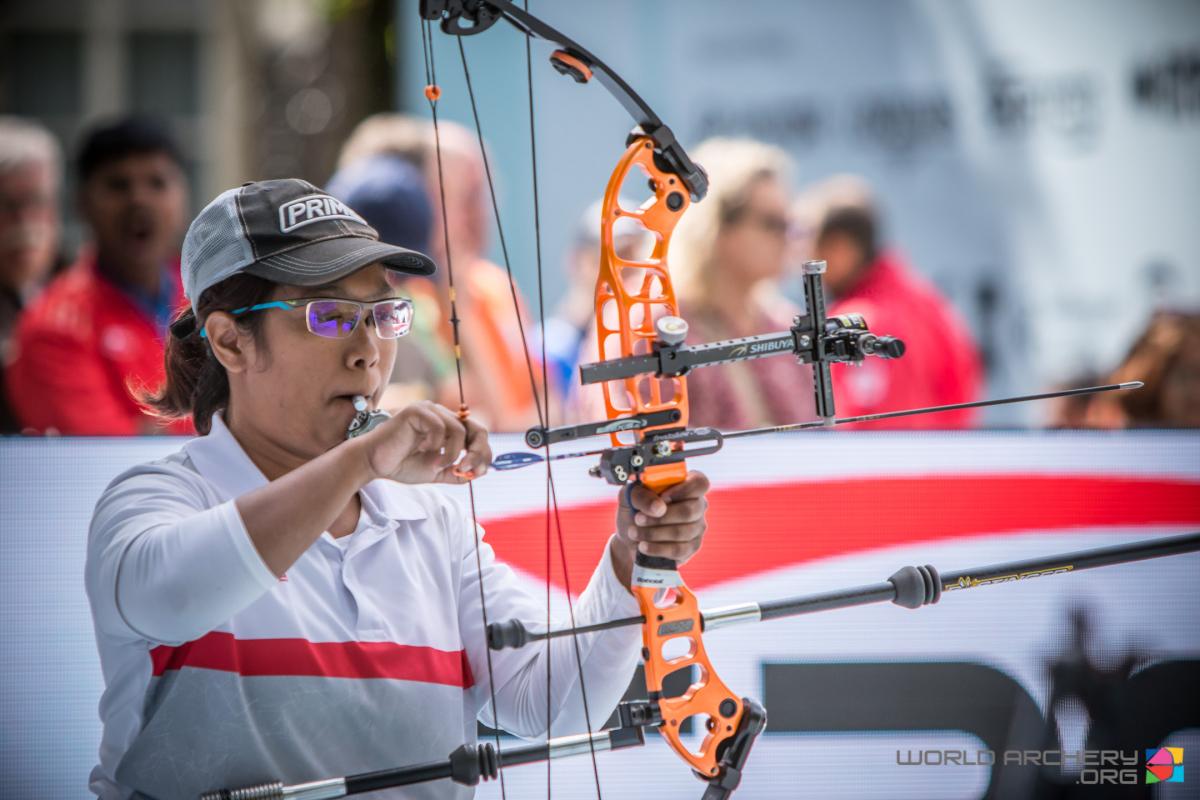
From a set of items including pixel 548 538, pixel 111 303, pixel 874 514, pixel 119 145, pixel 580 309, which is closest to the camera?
pixel 548 538

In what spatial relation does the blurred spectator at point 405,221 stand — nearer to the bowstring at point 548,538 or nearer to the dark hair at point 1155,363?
the bowstring at point 548,538

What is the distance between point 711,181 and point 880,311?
33.3 inches

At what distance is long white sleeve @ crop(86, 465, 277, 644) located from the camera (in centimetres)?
158

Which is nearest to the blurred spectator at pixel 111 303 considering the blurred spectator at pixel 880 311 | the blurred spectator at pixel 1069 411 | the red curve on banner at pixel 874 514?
the red curve on banner at pixel 874 514

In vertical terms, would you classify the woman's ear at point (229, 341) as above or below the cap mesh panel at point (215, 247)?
below

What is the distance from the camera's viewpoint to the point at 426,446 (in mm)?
1646

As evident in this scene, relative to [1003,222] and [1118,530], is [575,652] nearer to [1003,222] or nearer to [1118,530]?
[1118,530]

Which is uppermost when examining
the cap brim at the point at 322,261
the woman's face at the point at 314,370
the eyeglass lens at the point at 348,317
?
the cap brim at the point at 322,261

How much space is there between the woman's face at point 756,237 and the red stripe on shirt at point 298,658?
6.60 ft

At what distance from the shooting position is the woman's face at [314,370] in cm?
186

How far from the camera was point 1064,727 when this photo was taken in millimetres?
2396

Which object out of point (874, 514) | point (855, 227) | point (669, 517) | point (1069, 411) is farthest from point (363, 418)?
point (1069, 411)

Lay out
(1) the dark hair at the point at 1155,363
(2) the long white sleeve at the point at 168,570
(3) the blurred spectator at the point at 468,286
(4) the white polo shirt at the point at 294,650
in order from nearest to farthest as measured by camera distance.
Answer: (2) the long white sleeve at the point at 168,570
(4) the white polo shirt at the point at 294,650
(3) the blurred spectator at the point at 468,286
(1) the dark hair at the point at 1155,363

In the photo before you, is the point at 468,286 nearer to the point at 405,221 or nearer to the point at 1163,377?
the point at 405,221
